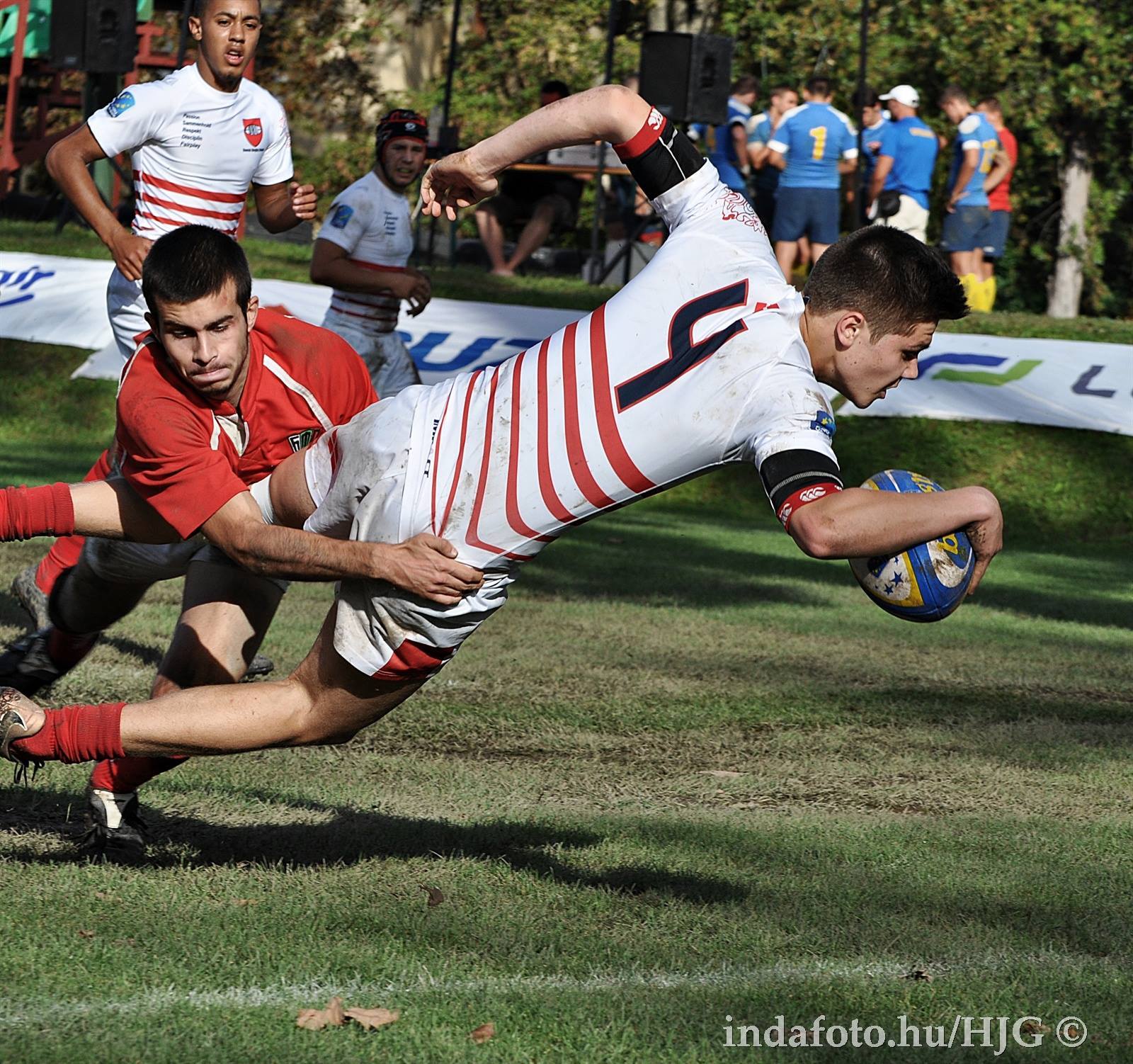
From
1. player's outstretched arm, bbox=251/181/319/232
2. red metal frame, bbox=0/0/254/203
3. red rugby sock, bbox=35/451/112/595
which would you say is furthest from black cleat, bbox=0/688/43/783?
red metal frame, bbox=0/0/254/203

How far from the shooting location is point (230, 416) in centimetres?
476

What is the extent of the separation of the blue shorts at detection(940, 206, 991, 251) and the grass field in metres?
8.86

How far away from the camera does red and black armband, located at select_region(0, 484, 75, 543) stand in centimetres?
477

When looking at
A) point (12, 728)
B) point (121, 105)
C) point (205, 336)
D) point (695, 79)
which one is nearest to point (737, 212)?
point (205, 336)

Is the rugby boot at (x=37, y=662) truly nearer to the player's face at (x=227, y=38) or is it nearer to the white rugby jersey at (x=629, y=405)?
the white rugby jersey at (x=629, y=405)

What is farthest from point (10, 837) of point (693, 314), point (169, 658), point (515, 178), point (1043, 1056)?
point (515, 178)

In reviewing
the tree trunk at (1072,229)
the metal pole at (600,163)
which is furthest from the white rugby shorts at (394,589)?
the tree trunk at (1072,229)

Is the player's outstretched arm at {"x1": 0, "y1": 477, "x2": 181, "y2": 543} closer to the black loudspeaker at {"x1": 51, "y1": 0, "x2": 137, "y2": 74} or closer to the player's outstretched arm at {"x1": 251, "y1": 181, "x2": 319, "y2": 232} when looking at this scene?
the player's outstretched arm at {"x1": 251, "y1": 181, "x2": 319, "y2": 232}

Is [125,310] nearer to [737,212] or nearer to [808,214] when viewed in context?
[737,212]

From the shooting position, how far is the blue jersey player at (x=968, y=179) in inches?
685

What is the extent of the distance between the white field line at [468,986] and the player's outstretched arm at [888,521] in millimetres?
1063

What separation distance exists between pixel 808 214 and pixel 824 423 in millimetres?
13089

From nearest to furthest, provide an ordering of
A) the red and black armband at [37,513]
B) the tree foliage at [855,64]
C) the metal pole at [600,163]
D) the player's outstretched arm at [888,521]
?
1. the player's outstretched arm at [888,521]
2. the red and black armband at [37,513]
3. the metal pole at [600,163]
4. the tree foliage at [855,64]

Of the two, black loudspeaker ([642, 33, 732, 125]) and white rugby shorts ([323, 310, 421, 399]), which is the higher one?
black loudspeaker ([642, 33, 732, 125])
